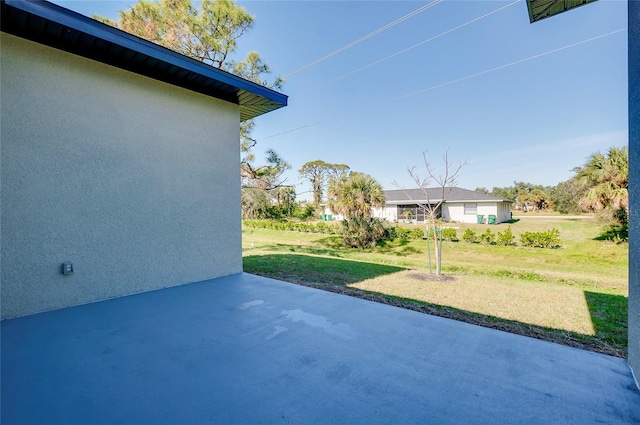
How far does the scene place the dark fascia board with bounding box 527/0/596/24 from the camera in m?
2.65

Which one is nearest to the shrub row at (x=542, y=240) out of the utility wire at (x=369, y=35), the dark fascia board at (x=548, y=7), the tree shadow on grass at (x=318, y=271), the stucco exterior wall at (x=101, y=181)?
the tree shadow on grass at (x=318, y=271)

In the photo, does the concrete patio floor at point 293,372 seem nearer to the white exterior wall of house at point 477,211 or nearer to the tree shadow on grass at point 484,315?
the tree shadow on grass at point 484,315

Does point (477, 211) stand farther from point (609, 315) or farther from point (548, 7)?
point (548, 7)

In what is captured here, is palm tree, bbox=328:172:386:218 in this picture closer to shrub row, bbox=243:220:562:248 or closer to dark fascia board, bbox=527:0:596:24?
shrub row, bbox=243:220:562:248

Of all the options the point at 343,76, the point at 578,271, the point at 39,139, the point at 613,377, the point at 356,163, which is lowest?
the point at 578,271

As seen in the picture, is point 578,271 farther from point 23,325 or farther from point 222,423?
point 23,325

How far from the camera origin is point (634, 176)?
6.05 ft

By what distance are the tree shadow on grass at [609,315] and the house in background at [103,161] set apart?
5.74 m

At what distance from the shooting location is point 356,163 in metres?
19.7

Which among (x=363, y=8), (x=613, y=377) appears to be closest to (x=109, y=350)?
(x=613, y=377)

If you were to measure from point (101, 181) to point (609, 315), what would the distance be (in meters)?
7.67

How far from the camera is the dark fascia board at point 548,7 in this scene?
104 inches

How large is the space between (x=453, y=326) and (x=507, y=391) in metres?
1.08

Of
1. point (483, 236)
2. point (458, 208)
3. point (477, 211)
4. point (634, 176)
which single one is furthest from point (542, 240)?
point (634, 176)
